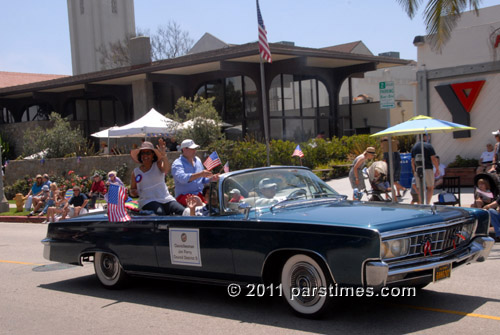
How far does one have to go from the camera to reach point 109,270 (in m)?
7.77

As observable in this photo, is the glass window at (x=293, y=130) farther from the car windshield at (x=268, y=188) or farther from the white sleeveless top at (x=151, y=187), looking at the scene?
the car windshield at (x=268, y=188)

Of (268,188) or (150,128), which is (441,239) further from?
(150,128)

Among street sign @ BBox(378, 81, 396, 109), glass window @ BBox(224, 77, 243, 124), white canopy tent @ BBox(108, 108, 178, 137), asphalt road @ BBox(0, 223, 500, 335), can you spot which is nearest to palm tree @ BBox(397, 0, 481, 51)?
street sign @ BBox(378, 81, 396, 109)

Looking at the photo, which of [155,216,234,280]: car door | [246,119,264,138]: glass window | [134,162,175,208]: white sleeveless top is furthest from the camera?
[246,119,264,138]: glass window

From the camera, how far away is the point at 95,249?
762 centimetres

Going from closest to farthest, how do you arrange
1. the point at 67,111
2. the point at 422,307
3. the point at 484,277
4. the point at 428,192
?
the point at 422,307, the point at 484,277, the point at 428,192, the point at 67,111

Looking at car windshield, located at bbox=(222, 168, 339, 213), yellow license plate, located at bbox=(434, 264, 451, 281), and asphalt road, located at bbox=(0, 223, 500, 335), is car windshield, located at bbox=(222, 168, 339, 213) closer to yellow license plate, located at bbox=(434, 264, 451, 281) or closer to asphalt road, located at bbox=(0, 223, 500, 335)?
asphalt road, located at bbox=(0, 223, 500, 335)

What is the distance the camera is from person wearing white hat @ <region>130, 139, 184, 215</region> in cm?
763

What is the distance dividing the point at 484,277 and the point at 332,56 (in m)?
20.6

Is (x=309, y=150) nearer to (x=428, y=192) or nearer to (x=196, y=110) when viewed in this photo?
(x=196, y=110)

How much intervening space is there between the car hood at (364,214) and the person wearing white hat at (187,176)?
178cm

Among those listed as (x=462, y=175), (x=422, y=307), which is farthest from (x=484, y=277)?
(x=462, y=175)

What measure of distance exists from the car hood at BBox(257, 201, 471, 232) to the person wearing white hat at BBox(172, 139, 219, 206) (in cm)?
178

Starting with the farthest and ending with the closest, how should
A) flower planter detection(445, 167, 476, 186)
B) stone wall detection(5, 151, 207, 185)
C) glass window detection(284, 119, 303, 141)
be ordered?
1. glass window detection(284, 119, 303, 141)
2. stone wall detection(5, 151, 207, 185)
3. flower planter detection(445, 167, 476, 186)
